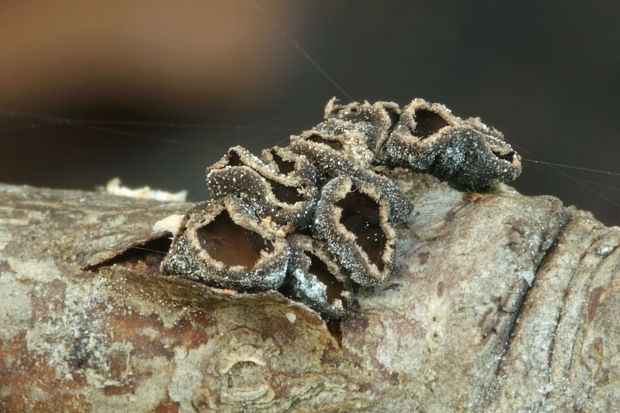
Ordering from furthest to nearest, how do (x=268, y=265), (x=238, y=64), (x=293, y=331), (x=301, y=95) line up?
(x=301, y=95), (x=238, y=64), (x=293, y=331), (x=268, y=265)

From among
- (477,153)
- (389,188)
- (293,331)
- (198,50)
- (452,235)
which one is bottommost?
(293,331)

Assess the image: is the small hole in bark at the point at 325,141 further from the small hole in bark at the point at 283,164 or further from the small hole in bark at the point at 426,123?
the small hole in bark at the point at 426,123

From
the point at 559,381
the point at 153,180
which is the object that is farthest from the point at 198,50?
the point at 559,381

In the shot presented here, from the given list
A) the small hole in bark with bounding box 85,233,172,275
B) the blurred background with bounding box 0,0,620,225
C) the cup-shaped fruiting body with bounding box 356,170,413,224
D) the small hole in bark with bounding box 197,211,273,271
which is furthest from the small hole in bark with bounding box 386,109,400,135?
the blurred background with bounding box 0,0,620,225

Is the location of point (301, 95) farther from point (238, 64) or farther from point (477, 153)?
point (477, 153)

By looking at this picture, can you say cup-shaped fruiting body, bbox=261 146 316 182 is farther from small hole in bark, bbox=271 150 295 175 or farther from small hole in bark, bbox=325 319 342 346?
small hole in bark, bbox=325 319 342 346

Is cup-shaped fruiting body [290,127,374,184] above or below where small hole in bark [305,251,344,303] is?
above

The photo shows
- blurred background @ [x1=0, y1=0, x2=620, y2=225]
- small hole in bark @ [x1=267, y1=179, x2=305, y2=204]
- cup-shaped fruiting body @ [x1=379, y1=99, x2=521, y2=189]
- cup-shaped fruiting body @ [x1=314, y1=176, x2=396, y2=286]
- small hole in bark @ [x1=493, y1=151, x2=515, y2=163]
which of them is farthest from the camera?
blurred background @ [x1=0, y1=0, x2=620, y2=225]

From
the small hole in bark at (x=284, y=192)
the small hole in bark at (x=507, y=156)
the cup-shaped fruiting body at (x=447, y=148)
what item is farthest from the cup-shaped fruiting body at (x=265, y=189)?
the small hole in bark at (x=507, y=156)
